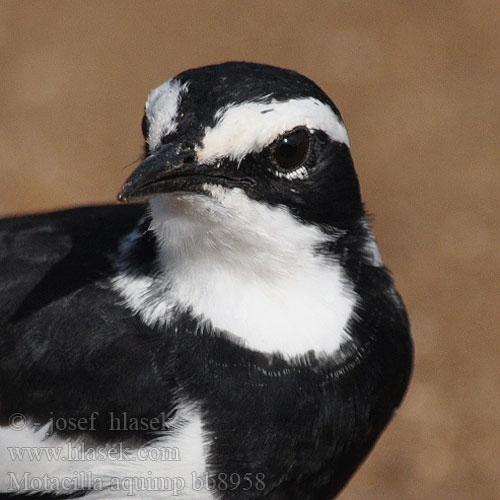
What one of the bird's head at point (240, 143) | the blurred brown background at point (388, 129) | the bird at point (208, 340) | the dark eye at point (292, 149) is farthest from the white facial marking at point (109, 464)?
the blurred brown background at point (388, 129)

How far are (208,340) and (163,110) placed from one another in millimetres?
841

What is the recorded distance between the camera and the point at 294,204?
387 centimetres

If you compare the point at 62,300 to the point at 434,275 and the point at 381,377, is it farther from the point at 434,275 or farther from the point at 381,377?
the point at 434,275

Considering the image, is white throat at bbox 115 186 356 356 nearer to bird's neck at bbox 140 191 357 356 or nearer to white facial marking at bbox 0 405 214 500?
bird's neck at bbox 140 191 357 356

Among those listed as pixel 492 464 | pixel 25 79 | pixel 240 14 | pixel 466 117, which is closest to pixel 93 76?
pixel 25 79

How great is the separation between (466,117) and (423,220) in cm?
137

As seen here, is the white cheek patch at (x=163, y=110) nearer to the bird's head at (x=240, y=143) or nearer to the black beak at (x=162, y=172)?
the bird's head at (x=240, y=143)

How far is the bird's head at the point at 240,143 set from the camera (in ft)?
12.1

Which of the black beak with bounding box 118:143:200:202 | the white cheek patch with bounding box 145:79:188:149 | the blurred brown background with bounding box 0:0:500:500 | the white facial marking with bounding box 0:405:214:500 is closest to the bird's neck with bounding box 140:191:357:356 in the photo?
the black beak with bounding box 118:143:200:202

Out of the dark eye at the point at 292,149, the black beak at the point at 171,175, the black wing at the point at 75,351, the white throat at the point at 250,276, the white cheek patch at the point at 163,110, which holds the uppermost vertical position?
the white cheek patch at the point at 163,110

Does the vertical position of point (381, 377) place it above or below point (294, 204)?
below

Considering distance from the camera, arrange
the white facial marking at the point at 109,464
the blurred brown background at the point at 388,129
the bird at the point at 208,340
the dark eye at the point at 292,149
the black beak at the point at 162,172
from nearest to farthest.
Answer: the black beak at the point at 162,172, the dark eye at the point at 292,149, the bird at the point at 208,340, the white facial marking at the point at 109,464, the blurred brown background at the point at 388,129

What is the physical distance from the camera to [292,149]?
3.80m

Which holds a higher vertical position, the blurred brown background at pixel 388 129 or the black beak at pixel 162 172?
the black beak at pixel 162 172
